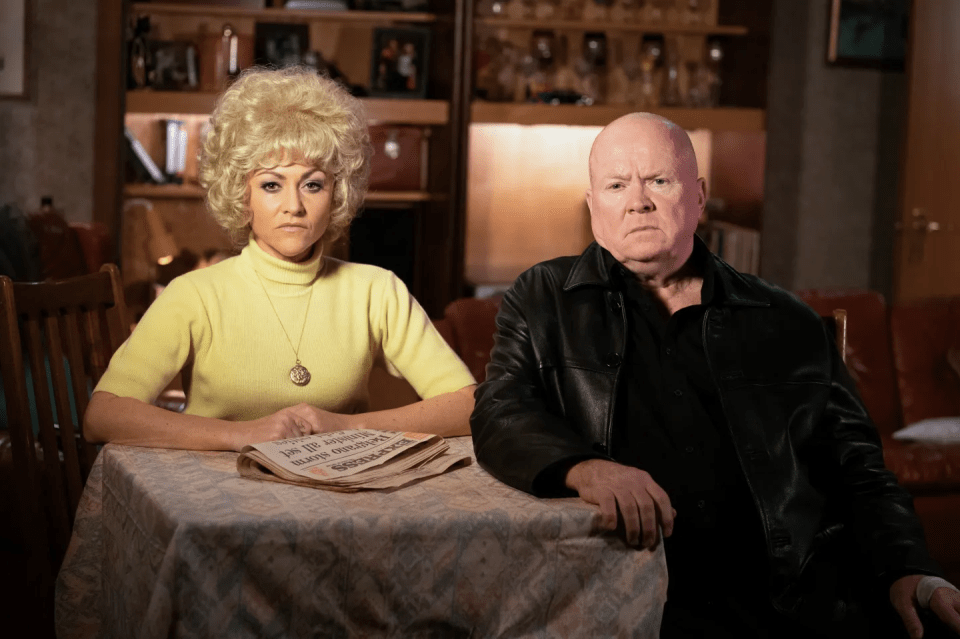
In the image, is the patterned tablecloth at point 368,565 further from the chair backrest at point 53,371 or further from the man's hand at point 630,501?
the chair backrest at point 53,371

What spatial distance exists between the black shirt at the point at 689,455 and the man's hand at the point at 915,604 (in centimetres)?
19

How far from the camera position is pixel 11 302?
1.85 m

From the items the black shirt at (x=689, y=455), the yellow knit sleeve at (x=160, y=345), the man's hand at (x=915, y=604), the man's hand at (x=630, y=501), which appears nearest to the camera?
Result: the man's hand at (x=630, y=501)

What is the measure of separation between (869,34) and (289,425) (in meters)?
4.24

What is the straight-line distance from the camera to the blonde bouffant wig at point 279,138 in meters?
1.74

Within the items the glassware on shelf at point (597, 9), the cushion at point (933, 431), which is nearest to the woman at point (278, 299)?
the cushion at point (933, 431)


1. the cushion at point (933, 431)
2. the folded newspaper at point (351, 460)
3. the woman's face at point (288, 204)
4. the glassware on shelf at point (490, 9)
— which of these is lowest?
the cushion at point (933, 431)

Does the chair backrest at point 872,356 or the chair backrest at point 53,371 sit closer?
the chair backrest at point 53,371

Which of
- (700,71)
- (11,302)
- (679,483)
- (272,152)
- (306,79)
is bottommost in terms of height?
(679,483)

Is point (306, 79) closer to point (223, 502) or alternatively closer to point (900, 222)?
point (223, 502)

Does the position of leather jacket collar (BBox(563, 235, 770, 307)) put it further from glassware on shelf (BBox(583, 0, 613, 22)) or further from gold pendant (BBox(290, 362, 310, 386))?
glassware on shelf (BBox(583, 0, 613, 22))

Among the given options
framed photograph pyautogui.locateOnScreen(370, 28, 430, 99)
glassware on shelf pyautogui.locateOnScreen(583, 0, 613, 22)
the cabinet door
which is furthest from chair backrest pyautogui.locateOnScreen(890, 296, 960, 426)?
framed photograph pyautogui.locateOnScreen(370, 28, 430, 99)

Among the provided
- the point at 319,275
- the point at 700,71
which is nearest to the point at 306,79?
the point at 319,275

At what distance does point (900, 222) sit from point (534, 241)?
1.65 metres
